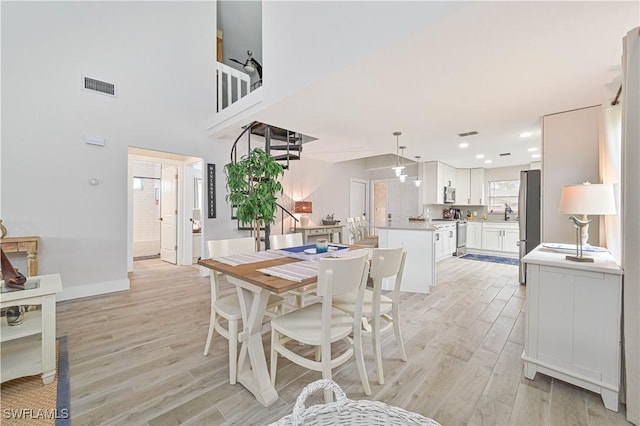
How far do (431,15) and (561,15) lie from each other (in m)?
0.74

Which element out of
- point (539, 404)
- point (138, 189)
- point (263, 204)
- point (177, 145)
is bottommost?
point (539, 404)

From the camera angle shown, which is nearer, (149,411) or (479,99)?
(149,411)

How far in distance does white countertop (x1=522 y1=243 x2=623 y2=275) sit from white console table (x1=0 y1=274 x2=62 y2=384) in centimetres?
320

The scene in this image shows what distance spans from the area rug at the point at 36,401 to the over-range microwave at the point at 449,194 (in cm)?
720

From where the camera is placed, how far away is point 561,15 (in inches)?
62.0

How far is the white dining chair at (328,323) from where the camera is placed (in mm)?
1458

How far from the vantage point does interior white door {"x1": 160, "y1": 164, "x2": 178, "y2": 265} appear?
5.70 metres

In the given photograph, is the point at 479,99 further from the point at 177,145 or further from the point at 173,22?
the point at 173,22

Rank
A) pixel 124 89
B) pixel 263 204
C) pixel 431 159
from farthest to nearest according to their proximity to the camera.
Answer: pixel 431 159, pixel 124 89, pixel 263 204

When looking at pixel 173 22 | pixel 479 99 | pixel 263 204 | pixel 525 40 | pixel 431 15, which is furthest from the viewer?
pixel 173 22

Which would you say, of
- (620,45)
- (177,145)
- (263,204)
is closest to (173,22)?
(177,145)

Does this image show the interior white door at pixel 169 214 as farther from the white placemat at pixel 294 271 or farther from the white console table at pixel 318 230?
the white placemat at pixel 294 271

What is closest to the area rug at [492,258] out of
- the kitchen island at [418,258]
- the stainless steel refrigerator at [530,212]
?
the stainless steel refrigerator at [530,212]

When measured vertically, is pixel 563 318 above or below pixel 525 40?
below
